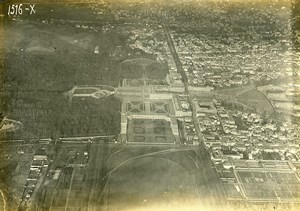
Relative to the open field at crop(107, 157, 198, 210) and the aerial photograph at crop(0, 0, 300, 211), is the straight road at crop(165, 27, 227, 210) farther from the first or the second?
the open field at crop(107, 157, 198, 210)

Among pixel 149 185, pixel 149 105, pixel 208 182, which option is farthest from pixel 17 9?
pixel 208 182

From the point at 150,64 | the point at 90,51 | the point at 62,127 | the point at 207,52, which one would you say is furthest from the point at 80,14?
the point at 62,127

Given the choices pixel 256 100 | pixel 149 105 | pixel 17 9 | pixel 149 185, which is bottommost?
pixel 149 185

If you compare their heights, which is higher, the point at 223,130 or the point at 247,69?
the point at 247,69

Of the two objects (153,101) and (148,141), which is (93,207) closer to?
(148,141)

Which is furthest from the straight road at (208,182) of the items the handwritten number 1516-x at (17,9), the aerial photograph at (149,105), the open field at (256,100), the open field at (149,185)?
the handwritten number 1516-x at (17,9)

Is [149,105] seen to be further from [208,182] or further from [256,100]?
[256,100]

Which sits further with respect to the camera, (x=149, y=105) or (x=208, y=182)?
(x=149, y=105)

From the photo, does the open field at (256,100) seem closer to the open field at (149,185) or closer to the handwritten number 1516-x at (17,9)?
the open field at (149,185)
